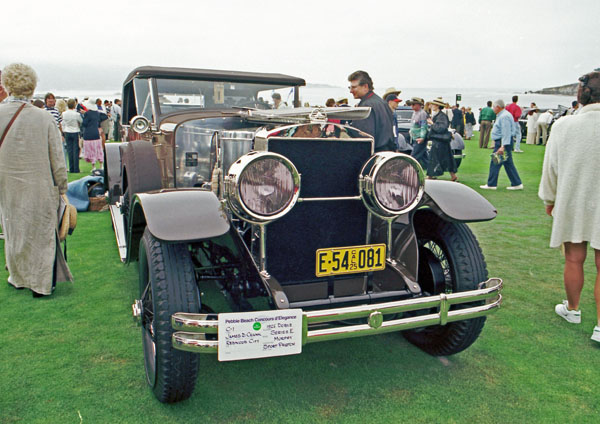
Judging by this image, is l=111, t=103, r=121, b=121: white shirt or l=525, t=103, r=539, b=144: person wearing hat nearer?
l=111, t=103, r=121, b=121: white shirt

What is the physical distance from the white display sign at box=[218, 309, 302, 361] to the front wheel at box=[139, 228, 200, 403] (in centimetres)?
28

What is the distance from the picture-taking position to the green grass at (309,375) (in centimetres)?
234

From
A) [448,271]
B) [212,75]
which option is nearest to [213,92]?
[212,75]

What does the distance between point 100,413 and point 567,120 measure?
10.8 ft

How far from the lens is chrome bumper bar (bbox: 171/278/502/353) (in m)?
2.02

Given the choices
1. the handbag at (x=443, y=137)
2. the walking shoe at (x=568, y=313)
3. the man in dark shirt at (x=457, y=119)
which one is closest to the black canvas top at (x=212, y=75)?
the walking shoe at (x=568, y=313)

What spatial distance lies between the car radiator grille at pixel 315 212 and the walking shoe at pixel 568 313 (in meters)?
1.88

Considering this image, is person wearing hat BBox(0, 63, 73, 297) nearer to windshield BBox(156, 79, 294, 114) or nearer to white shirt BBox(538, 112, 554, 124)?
windshield BBox(156, 79, 294, 114)

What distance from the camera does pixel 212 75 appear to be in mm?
4375

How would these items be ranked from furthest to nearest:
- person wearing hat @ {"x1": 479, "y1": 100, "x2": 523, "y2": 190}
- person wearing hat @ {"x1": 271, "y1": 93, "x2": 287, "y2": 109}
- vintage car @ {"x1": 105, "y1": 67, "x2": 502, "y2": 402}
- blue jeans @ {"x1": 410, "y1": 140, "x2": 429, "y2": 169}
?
blue jeans @ {"x1": 410, "y1": 140, "x2": 429, "y2": 169} < person wearing hat @ {"x1": 479, "y1": 100, "x2": 523, "y2": 190} < person wearing hat @ {"x1": 271, "y1": 93, "x2": 287, "y2": 109} < vintage car @ {"x1": 105, "y1": 67, "x2": 502, "y2": 402}

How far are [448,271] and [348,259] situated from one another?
2.68 feet

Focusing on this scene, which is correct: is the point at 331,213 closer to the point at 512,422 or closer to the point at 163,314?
the point at 163,314

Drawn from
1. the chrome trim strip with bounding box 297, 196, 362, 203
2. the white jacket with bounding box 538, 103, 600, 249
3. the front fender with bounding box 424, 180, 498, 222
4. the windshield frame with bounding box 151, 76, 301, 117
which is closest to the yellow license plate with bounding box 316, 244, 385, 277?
the chrome trim strip with bounding box 297, 196, 362, 203

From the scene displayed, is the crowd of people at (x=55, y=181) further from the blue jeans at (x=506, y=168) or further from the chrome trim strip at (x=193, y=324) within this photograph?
the blue jeans at (x=506, y=168)
